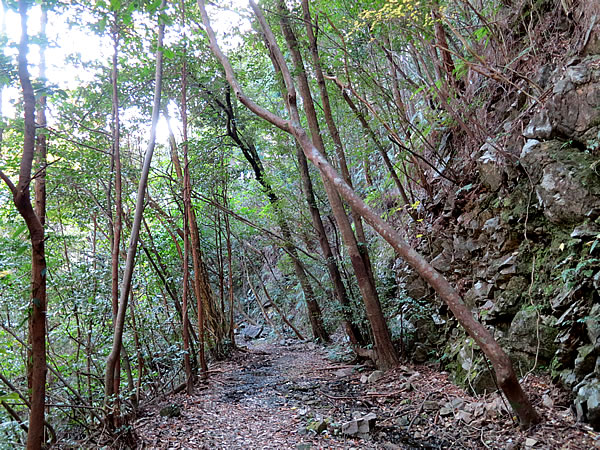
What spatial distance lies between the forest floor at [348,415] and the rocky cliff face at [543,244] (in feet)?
0.97

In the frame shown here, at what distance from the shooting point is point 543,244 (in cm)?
421

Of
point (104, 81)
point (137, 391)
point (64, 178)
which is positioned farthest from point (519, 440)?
point (104, 81)

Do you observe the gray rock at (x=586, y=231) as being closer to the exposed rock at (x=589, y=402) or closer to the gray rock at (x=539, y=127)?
the gray rock at (x=539, y=127)

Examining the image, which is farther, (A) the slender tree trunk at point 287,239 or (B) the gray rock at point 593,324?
(A) the slender tree trunk at point 287,239

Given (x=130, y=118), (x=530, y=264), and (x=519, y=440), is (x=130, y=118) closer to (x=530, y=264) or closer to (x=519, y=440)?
(x=530, y=264)

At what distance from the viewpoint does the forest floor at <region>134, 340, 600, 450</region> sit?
335 cm

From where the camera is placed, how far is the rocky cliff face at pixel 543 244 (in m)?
3.42

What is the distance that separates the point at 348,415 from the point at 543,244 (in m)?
3.00

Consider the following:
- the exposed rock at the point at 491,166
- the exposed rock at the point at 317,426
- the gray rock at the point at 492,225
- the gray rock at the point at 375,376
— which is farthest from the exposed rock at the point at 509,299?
the exposed rock at the point at 317,426

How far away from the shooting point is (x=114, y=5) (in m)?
2.58

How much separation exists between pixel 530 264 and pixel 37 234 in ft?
15.7

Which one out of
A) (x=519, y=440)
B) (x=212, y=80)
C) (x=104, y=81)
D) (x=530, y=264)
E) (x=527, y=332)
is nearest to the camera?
(x=519, y=440)

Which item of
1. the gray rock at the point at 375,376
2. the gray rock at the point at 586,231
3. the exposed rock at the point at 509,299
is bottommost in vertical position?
the gray rock at the point at 375,376

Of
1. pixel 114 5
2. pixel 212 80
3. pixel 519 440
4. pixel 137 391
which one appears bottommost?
pixel 519 440
